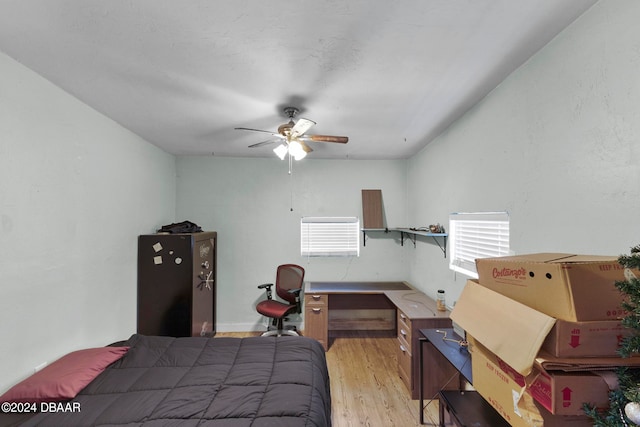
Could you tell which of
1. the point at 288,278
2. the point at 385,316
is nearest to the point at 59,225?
the point at 288,278

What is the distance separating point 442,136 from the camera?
302 centimetres

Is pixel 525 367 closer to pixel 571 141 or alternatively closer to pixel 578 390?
pixel 578 390

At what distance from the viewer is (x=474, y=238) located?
2.47 m

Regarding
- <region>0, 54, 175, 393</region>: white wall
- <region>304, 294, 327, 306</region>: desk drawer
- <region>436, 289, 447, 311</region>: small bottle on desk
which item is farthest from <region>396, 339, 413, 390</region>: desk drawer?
<region>0, 54, 175, 393</region>: white wall

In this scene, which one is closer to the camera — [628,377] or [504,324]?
[628,377]

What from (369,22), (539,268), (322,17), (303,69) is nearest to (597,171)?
(539,268)

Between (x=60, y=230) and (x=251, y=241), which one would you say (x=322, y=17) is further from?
(x=251, y=241)

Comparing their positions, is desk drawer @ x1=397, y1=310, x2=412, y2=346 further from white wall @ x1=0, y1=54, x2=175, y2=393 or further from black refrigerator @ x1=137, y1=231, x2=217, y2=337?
white wall @ x1=0, y1=54, x2=175, y2=393

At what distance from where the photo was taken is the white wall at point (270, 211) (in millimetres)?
4102

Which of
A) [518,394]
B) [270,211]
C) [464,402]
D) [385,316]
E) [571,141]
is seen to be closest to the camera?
[518,394]

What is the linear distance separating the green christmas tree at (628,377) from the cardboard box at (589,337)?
2.9 inches

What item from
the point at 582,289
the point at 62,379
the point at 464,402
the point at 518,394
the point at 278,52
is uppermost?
the point at 278,52

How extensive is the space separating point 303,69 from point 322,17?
45 cm

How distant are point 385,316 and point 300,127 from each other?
3.36 m
